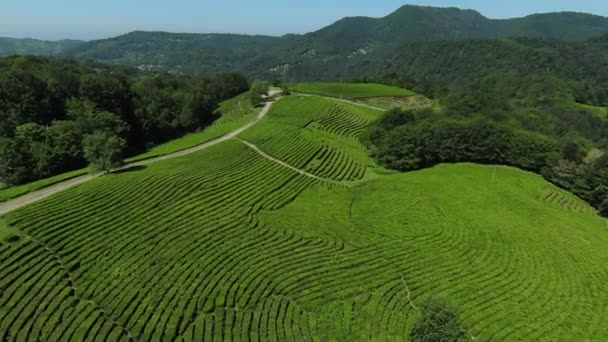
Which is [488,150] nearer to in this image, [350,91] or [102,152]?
[350,91]

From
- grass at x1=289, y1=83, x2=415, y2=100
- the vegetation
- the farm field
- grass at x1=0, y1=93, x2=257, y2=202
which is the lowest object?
the farm field

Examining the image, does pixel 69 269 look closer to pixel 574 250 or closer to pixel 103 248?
pixel 103 248

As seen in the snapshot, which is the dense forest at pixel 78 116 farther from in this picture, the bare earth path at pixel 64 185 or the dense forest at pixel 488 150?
the dense forest at pixel 488 150

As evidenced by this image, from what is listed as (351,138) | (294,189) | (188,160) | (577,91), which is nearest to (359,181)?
(294,189)

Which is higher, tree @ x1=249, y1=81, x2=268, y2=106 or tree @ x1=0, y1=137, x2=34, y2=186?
tree @ x1=249, y1=81, x2=268, y2=106

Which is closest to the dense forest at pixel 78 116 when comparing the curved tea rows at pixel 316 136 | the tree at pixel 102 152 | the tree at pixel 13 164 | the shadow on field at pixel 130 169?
the tree at pixel 13 164

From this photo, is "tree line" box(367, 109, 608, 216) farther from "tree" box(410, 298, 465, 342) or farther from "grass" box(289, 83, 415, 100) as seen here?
"tree" box(410, 298, 465, 342)

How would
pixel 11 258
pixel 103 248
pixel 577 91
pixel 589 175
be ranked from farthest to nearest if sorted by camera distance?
1. pixel 577 91
2. pixel 589 175
3. pixel 103 248
4. pixel 11 258

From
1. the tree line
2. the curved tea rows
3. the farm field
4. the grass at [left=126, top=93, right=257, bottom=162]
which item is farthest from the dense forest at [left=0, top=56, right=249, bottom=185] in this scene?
the tree line

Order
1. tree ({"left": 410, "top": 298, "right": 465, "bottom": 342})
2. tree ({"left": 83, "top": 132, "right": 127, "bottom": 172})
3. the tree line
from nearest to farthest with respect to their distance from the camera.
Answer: tree ({"left": 410, "top": 298, "right": 465, "bottom": 342}) < tree ({"left": 83, "top": 132, "right": 127, "bottom": 172}) < the tree line
